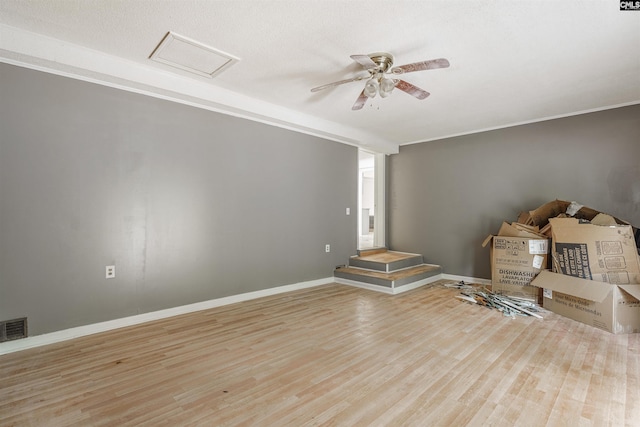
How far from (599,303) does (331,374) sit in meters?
2.96

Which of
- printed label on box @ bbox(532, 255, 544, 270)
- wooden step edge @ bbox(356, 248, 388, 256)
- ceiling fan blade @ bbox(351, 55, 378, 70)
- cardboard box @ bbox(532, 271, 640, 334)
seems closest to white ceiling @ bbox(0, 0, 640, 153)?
ceiling fan blade @ bbox(351, 55, 378, 70)

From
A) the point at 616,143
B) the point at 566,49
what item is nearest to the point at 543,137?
the point at 616,143

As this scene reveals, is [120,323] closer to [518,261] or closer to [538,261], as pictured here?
[518,261]

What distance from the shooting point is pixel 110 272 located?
2977 millimetres

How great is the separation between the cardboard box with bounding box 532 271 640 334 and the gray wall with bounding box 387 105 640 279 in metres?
1.46

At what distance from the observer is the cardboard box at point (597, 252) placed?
10.2 feet

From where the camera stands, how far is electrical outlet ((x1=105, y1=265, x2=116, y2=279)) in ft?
9.71

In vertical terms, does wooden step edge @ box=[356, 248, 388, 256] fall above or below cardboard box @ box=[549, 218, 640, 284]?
below

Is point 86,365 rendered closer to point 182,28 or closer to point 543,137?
point 182,28

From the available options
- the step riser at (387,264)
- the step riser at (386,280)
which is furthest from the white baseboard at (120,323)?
the step riser at (387,264)

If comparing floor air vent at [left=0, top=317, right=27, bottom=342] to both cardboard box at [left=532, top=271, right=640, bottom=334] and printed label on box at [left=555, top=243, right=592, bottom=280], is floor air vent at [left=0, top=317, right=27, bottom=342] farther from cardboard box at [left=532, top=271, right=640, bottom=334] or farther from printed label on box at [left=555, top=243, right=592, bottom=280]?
printed label on box at [left=555, top=243, right=592, bottom=280]

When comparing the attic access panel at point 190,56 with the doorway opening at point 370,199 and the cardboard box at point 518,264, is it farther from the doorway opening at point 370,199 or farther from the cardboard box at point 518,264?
the cardboard box at point 518,264

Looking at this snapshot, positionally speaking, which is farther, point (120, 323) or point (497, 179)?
point (497, 179)

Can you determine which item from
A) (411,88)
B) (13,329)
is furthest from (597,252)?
(13,329)
